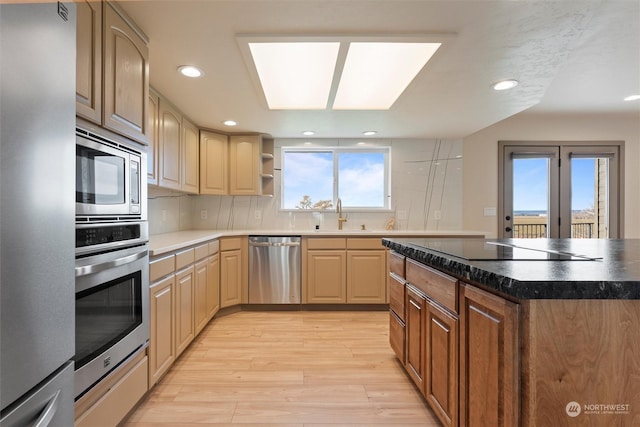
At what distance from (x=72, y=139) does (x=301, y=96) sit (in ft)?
6.44

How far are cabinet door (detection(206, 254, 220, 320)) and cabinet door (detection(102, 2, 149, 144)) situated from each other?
59.0 inches

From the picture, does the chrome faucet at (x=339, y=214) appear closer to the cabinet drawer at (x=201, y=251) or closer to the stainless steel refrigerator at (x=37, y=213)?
the cabinet drawer at (x=201, y=251)

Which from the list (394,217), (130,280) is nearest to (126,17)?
(130,280)

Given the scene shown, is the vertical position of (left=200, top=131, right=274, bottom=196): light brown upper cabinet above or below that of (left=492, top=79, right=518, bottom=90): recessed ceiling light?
below

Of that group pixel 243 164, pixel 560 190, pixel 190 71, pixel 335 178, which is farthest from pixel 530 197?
pixel 190 71

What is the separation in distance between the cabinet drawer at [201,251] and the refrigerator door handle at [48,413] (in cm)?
162

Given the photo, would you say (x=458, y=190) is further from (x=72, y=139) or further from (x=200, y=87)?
(x=72, y=139)

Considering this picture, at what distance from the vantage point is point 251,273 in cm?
330

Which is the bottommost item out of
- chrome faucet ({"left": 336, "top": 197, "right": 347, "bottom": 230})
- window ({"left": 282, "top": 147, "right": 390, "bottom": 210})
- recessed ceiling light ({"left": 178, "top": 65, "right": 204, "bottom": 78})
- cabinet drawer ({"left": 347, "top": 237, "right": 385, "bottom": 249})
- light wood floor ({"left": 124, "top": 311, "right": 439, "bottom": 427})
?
light wood floor ({"left": 124, "top": 311, "right": 439, "bottom": 427})

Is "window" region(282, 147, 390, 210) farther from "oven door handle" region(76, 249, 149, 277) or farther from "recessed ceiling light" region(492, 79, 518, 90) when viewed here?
"oven door handle" region(76, 249, 149, 277)

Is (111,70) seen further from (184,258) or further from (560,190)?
(560,190)

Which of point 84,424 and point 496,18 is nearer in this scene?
point 84,424

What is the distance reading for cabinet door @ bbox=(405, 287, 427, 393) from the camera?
158 centimetres

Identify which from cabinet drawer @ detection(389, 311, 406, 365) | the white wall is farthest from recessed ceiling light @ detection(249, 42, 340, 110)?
the white wall
